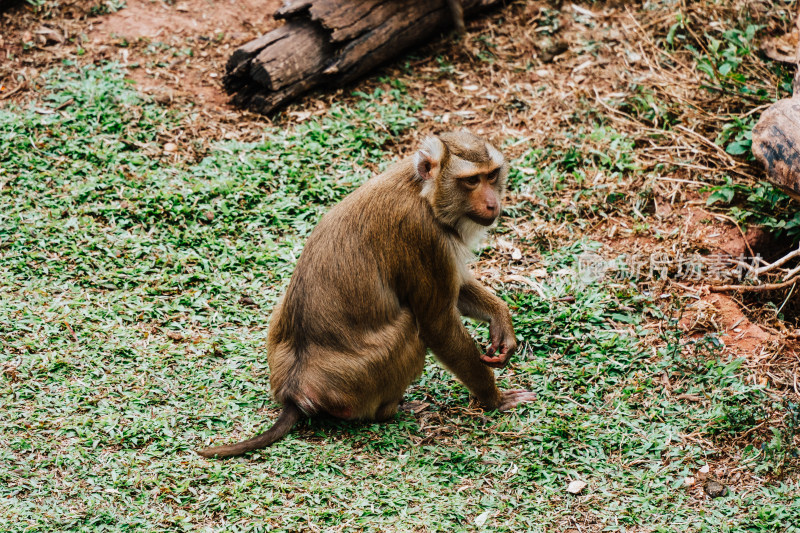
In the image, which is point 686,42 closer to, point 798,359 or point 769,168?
point 769,168

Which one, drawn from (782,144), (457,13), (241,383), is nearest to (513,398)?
(241,383)

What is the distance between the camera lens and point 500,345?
20.0ft

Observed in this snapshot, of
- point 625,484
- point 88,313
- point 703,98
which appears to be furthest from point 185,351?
point 703,98

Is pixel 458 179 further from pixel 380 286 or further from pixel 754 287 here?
pixel 754 287

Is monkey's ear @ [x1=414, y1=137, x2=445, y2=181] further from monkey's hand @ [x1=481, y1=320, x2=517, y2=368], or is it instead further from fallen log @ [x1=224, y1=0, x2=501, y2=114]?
fallen log @ [x1=224, y1=0, x2=501, y2=114]

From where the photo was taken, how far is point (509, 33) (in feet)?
34.4

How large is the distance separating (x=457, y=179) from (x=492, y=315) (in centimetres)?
120

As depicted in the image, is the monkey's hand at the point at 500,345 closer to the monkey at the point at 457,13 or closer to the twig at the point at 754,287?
the twig at the point at 754,287

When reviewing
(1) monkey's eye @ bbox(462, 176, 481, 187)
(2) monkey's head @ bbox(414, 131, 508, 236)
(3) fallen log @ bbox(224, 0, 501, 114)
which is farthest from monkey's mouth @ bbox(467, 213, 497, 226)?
(3) fallen log @ bbox(224, 0, 501, 114)

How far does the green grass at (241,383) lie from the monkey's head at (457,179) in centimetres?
167

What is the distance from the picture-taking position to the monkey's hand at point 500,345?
6.00m

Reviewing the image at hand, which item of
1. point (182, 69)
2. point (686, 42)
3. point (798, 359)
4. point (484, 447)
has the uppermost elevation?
point (182, 69)

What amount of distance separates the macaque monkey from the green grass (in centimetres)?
40

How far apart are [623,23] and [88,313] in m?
7.46
